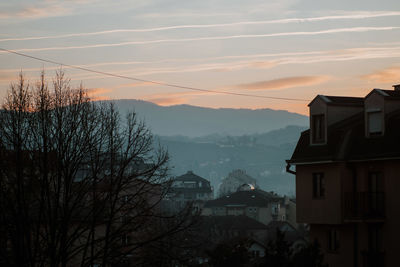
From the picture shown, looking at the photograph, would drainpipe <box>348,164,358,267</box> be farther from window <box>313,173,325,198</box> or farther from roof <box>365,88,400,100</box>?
roof <box>365,88,400,100</box>

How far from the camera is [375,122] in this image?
32.4 meters

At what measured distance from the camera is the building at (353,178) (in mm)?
30891

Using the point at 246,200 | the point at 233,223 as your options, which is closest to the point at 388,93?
the point at 233,223

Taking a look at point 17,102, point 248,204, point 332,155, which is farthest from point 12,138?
point 248,204

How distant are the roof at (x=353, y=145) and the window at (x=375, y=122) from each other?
27 centimetres

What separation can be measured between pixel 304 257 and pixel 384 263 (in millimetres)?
6117

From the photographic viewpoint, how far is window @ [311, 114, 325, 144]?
34.5 metres

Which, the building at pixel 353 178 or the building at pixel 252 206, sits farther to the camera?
the building at pixel 252 206

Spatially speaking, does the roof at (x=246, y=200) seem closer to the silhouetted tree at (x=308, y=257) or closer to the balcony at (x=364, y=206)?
the balcony at (x=364, y=206)

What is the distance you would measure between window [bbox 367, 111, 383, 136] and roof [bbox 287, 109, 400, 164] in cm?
27

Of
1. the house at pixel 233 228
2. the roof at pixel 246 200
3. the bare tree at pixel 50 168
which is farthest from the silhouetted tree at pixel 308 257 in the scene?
the roof at pixel 246 200

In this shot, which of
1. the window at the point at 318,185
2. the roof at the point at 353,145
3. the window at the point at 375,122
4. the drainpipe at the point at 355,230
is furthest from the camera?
the window at the point at 318,185

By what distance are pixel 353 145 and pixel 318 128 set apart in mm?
2551

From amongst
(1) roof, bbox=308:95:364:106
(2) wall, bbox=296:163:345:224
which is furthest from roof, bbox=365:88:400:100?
(2) wall, bbox=296:163:345:224
